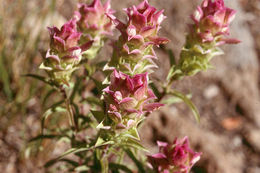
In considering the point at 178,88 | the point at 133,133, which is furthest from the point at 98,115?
the point at 178,88

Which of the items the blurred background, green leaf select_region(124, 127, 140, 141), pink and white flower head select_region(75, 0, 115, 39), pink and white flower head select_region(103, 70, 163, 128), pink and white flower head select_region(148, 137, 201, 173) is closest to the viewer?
→ pink and white flower head select_region(103, 70, 163, 128)

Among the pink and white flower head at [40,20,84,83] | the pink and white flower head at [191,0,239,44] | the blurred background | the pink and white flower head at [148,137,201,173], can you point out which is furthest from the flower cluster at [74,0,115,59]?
the blurred background

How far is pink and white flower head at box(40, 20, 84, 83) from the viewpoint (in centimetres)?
135

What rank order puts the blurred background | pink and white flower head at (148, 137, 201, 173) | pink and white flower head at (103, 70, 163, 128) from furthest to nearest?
the blurred background < pink and white flower head at (148, 137, 201, 173) < pink and white flower head at (103, 70, 163, 128)

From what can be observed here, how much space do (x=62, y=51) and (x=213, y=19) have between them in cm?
70

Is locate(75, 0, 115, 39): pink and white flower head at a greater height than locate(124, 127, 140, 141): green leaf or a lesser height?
greater

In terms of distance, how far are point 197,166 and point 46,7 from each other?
2.06 m

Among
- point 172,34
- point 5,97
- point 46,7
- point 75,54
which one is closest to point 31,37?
point 46,7

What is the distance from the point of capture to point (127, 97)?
45.5 inches

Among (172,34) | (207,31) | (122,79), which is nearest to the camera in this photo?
(122,79)

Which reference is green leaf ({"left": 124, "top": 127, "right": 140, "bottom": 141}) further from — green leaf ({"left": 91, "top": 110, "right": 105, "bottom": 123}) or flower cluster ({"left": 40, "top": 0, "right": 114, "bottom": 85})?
flower cluster ({"left": 40, "top": 0, "right": 114, "bottom": 85})

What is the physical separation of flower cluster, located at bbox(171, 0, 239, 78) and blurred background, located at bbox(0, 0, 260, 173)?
143cm

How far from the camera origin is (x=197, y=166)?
2.98m

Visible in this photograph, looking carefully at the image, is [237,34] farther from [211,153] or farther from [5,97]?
[5,97]
